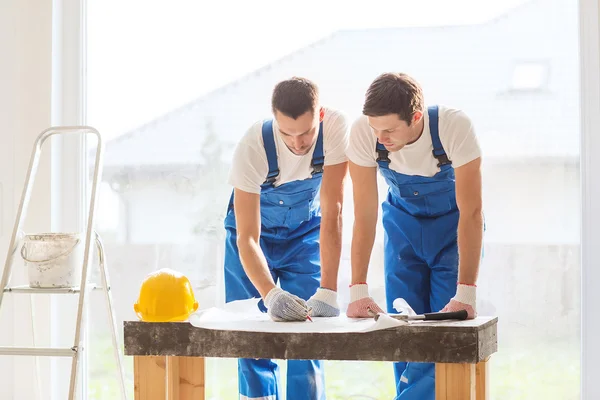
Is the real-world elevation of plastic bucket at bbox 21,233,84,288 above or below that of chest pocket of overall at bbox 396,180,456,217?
below

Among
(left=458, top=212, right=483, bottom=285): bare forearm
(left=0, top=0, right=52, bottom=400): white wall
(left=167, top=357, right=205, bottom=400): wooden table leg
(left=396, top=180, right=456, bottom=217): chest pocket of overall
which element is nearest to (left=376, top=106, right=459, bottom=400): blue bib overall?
(left=396, top=180, right=456, bottom=217): chest pocket of overall

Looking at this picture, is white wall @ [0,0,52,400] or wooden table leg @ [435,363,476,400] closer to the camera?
wooden table leg @ [435,363,476,400]

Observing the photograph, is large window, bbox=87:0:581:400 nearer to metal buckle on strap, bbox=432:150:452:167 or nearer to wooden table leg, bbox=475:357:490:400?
metal buckle on strap, bbox=432:150:452:167

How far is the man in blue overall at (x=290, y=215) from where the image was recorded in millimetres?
Result: 2324

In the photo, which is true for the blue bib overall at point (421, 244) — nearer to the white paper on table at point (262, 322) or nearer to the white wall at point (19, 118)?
the white paper on table at point (262, 322)

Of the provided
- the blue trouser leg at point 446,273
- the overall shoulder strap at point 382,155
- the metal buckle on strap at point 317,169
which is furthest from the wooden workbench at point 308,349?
the metal buckle on strap at point 317,169

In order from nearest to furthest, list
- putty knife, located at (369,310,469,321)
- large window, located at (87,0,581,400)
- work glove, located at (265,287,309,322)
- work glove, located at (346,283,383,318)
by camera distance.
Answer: putty knife, located at (369,310,469,321) → work glove, located at (265,287,309,322) → work glove, located at (346,283,383,318) → large window, located at (87,0,581,400)

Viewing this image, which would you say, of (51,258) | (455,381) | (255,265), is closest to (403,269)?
(255,265)

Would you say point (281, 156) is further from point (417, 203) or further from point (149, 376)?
point (149, 376)

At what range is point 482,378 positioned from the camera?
6.68ft

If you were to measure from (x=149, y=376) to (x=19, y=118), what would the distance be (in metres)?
1.36

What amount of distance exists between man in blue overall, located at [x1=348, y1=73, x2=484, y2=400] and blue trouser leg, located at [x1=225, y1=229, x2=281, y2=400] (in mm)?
393

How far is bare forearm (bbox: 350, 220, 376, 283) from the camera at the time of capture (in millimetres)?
2391

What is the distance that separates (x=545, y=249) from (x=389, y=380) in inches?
29.5
